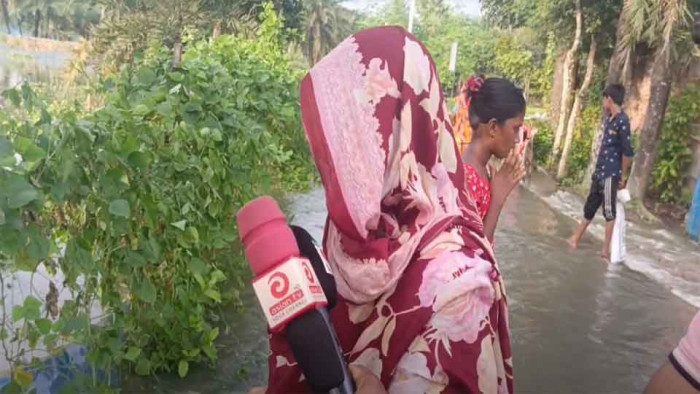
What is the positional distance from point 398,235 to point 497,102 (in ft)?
5.99

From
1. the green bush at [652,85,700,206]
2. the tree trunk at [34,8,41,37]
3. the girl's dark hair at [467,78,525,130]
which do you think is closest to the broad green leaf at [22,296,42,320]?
the girl's dark hair at [467,78,525,130]

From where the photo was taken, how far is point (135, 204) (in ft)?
8.27

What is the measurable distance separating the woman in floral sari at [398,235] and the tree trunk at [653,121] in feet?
28.0

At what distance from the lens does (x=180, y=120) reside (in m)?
3.25

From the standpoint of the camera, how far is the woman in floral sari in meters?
1.32

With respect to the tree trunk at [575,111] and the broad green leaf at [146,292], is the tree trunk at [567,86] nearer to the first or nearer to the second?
the tree trunk at [575,111]

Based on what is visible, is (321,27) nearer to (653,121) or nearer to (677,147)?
(677,147)

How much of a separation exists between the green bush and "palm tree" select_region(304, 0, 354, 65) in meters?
29.7

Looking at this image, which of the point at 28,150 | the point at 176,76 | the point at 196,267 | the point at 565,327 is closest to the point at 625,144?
the point at 565,327

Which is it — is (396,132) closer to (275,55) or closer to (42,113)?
(42,113)

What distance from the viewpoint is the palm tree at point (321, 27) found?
131 ft

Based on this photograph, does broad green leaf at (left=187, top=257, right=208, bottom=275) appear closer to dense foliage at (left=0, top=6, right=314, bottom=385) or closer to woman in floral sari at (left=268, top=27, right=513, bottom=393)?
dense foliage at (left=0, top=6, right=314, bottom=385)

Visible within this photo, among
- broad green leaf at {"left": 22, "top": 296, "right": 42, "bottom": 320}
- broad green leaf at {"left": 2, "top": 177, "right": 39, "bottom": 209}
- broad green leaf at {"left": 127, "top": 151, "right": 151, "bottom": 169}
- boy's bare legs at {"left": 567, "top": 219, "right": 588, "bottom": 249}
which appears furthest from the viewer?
boy's bare legs at {"left": 567, "top": 219, "right": 588, "bottom": 249}

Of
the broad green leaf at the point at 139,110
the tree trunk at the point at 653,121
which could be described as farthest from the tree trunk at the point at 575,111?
the broad green leaf at the point at 139,110
